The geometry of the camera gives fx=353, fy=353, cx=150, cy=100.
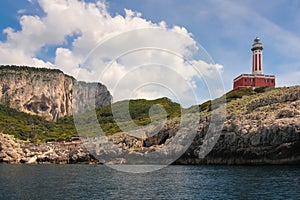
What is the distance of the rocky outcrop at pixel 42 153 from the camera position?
142625 millimetres

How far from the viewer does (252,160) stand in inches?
3767

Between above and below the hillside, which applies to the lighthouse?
above

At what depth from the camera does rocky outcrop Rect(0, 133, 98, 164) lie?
142625 mm

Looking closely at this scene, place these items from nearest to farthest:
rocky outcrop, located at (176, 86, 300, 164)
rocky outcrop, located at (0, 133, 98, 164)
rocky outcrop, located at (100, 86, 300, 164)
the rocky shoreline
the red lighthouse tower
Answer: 1. rocky outcrop, located at (176, 86, 300, 164)
2. rocky outcrop, located at (100, 86, 300, 164)
3. the rocky shoreline
4. rocky outcrop, located at (0, 133, 98, 164)
5. the red lighthouse tower

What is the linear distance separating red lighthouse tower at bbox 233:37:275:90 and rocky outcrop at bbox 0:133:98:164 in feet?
234

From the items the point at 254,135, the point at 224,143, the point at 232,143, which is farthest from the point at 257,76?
the point at 254,135

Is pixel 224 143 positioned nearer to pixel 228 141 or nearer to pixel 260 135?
pixel 228 141

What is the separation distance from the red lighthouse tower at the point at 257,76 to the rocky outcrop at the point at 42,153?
234 feet

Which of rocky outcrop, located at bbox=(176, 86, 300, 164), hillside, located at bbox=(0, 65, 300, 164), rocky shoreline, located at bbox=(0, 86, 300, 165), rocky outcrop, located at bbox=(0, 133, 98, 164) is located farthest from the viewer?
rocky outcrop, located at bbox=(0, 133, 98, 164)

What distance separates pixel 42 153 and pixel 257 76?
3848 inches

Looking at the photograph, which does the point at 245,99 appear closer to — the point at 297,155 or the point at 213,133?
the point at 213,133

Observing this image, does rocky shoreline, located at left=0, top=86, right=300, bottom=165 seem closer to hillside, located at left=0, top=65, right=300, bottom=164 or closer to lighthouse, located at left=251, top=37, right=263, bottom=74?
hillside, located at left=0, top=65, right=300, bottom=164

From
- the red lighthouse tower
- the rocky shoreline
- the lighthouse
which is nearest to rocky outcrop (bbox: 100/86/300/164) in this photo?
the rocky shoreline

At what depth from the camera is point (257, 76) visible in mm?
151250
